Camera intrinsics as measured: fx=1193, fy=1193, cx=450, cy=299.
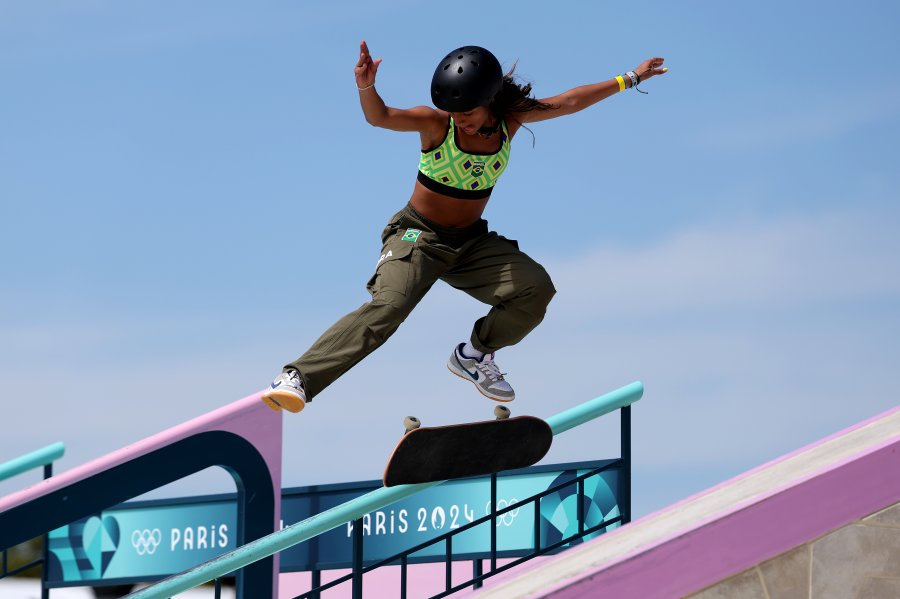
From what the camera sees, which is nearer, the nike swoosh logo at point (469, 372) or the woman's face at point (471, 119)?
the woman's face at point (471, 119)

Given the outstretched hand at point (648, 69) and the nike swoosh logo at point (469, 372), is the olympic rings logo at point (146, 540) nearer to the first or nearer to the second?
the nike swoosh logo at point (469, 372)

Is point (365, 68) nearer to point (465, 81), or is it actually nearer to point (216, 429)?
point (465, 81)

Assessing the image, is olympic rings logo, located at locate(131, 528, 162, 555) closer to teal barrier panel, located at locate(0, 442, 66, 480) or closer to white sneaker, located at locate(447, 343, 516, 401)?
teal barrier panel, located at locate(0, 442, 66, 480)

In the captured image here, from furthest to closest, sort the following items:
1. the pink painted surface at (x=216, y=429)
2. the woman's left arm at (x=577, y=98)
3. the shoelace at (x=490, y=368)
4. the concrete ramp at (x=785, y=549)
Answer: the pink painted surface at (x=216, y=429) → the shoelace at (x=490, y=368) → the woman's left arm at (x=577, y=98) → the concrete ramp at (x=785, y=549)

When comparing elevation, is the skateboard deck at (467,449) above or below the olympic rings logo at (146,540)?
below

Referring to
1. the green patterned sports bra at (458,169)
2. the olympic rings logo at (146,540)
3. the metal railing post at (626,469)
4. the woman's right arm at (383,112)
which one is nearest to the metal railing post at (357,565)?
the metal railing post at (626,469)

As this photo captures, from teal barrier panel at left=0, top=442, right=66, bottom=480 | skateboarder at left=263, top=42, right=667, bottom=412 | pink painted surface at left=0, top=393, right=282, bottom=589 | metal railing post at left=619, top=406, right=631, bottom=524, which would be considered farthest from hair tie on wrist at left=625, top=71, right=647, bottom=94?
teal barrier panel at left=0, top=442, right=66, bottom=480

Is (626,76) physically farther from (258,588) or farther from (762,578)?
(258,588)

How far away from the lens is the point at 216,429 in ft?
25.0

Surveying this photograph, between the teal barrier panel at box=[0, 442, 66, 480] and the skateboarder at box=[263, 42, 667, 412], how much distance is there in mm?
3834

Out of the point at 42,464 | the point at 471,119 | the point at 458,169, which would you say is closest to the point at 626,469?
the point at 458,169

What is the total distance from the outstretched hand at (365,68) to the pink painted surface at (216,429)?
3.10 metres

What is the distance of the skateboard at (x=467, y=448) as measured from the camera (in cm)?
555

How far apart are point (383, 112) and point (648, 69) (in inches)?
59.2
